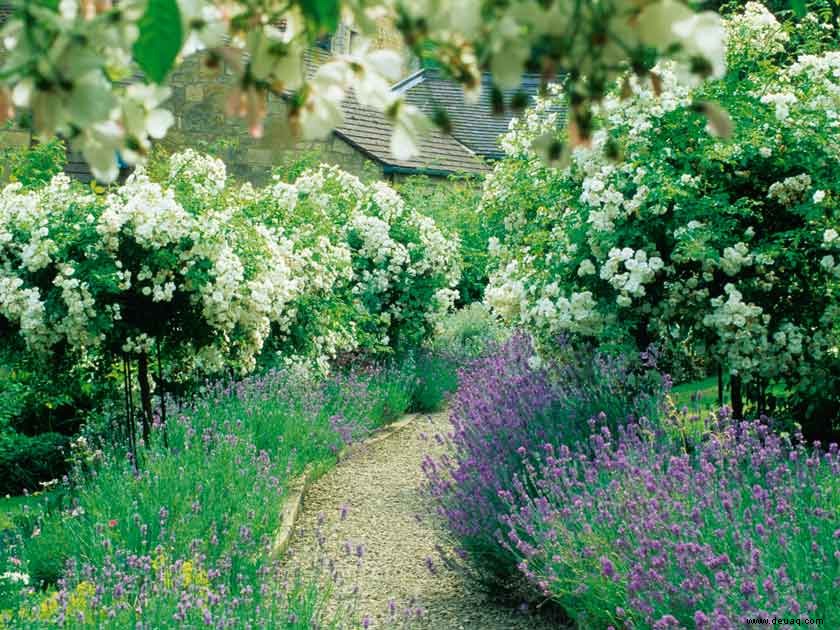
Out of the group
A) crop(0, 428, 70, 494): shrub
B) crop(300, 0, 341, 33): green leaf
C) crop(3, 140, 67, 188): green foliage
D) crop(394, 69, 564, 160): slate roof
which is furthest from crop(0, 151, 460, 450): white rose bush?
crop(394, 69, 564, 160): slate roof

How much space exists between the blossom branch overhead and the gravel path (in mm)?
3223

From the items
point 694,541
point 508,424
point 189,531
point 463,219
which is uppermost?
point 463,219

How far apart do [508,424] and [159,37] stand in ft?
15.2

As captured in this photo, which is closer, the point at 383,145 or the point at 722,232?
the point at 722,232

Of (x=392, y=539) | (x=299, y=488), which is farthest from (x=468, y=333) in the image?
(x=392, y=539)

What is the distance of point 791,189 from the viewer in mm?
5512

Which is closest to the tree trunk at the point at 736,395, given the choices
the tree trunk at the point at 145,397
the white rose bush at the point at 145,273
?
the white rose bush at the point at 145,273

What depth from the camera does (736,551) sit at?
138 inches

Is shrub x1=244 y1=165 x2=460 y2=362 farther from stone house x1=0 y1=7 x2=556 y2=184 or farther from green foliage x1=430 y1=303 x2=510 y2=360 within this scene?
stone house x1=0 y1=7 x2=556 y2=184

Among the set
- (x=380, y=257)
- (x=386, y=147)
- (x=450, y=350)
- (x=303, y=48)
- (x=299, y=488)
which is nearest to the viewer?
(x=303, y=48)

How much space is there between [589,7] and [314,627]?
3.10 meters

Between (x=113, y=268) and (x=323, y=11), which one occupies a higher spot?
(x=323, y=11)

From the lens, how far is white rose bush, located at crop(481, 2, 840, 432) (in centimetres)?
544

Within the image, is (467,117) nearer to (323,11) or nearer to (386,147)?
(386,147)
